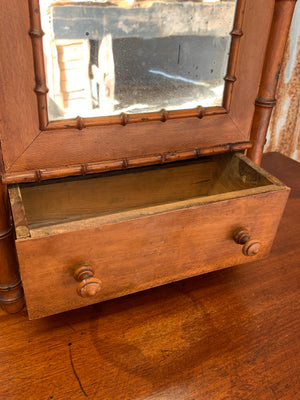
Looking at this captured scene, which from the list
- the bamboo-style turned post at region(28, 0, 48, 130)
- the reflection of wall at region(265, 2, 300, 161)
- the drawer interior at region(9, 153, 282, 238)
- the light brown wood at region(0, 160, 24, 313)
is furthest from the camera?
the reflection of wall at region(265, 2, 300, 161)

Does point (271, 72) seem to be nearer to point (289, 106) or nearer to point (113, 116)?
point (113, 116)

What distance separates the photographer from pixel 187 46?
72 cm

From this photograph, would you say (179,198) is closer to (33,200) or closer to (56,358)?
(33,200)

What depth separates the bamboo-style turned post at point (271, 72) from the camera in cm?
77

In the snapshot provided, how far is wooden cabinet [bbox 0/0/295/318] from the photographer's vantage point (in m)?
0.58

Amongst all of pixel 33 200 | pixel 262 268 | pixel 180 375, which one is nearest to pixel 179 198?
pixel 262 268

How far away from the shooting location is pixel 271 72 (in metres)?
0.82

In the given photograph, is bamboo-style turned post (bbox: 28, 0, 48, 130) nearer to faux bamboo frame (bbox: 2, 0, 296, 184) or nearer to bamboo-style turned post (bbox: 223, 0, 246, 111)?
faux bamboo frame (bbox: 2, 0, 296, 184)

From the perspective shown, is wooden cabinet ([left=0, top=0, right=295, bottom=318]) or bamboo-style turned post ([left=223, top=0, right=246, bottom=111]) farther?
bamboo-style turned post ([left=223, top=0, right=246, bottom=111])

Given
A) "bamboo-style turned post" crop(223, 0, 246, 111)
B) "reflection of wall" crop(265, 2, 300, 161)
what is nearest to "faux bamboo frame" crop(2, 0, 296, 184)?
"bamboo-style turned post" crop(223, 0, 246, 111)

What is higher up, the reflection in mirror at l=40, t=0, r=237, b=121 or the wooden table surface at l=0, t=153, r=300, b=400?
the reflection in mirror at l=40, t=0, r=237, b=121

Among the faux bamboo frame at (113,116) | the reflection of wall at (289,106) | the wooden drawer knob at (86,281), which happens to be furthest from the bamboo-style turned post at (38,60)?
the reflection of wall at (289,106)

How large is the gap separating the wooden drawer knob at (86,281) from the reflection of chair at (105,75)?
29 cm

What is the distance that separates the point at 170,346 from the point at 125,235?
0.75 ft
